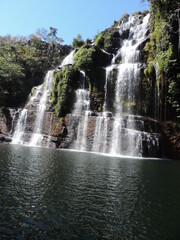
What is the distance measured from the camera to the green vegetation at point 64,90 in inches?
1110

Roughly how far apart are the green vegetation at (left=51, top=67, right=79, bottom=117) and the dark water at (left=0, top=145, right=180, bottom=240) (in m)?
17.2

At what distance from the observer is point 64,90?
29094mm

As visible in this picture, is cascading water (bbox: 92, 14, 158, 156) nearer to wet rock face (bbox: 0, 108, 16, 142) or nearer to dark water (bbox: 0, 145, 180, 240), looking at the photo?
dark water (bbox: 0, 145, 180, 240)

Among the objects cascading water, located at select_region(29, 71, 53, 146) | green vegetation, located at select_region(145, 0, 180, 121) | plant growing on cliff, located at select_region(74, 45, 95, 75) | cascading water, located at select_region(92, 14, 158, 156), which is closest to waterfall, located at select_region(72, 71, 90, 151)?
plant growing on cliff, located at select_region(74, 45, 95, 75)

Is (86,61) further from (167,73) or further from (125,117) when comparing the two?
(167,73)

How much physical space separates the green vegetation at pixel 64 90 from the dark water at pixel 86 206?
1723 centimetres

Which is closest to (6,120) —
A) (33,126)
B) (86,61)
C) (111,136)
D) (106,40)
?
(33,126)

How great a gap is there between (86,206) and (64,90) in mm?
23428

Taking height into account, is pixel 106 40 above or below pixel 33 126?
above

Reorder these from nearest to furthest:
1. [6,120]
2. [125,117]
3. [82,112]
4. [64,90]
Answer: [125,117], [82,112], [64,90], [6,120]

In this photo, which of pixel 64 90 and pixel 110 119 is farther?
pixel 64 90

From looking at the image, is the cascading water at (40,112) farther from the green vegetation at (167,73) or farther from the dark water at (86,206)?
the dark water at (86,206)

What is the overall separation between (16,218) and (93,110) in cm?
2269

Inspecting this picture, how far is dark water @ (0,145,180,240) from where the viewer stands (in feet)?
17.8
